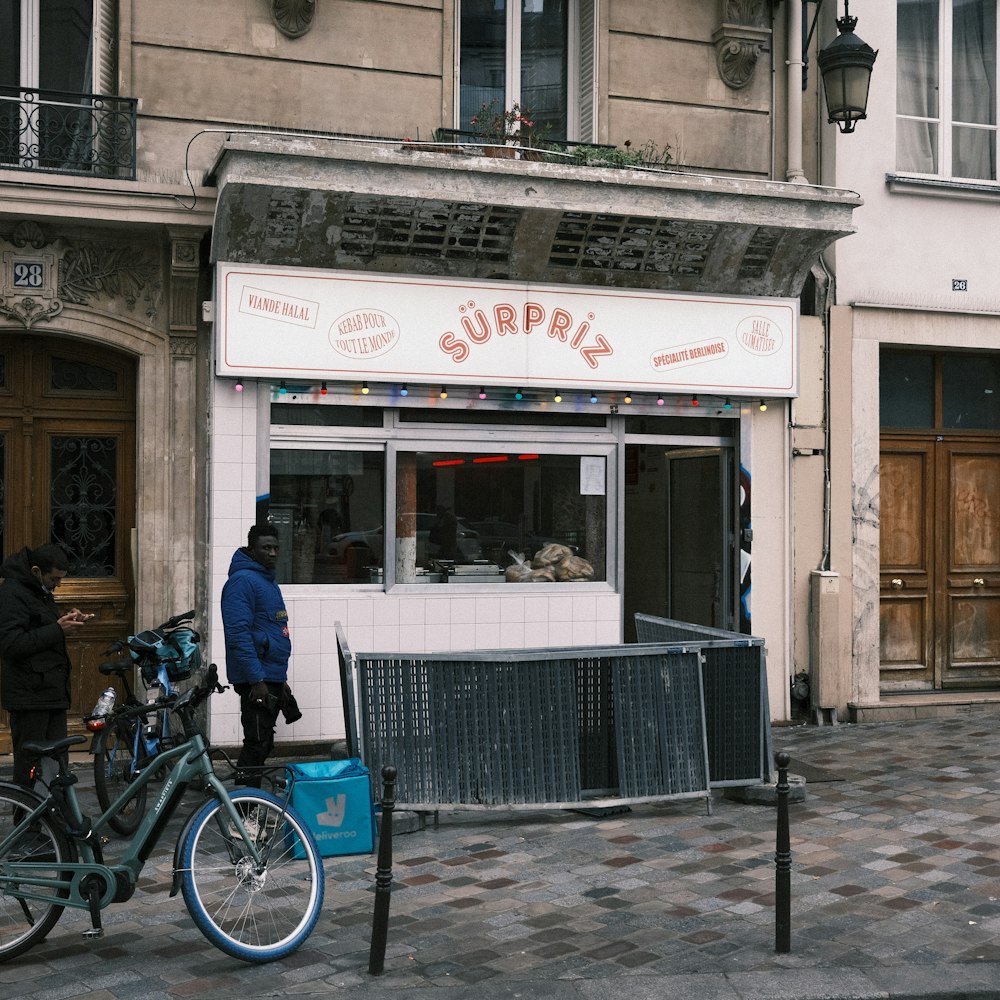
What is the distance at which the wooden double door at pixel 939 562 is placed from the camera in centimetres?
1201

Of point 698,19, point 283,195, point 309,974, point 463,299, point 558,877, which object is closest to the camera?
point 309,974

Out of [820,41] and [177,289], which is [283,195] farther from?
[820,41]

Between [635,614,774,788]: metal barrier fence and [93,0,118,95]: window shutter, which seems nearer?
[635,614,774,788]: metal barrier fence

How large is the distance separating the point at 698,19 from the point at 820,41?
1.24 meters

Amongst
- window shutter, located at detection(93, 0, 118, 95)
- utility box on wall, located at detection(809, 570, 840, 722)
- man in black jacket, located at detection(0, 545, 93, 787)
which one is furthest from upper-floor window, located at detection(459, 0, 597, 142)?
man in black jacket, located at detection(0, 545, 93, 787)

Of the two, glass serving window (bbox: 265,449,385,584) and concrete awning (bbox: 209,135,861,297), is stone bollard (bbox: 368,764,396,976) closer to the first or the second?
glass serving window (bbox: 265,449,385,584)

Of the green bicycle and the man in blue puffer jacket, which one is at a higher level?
the man in blue puffer jacket

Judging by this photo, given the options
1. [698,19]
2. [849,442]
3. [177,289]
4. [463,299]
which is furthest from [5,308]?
[849,442]

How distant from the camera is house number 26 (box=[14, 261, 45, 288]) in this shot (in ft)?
30.4

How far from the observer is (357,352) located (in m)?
9.72

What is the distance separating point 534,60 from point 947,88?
13.3 ft

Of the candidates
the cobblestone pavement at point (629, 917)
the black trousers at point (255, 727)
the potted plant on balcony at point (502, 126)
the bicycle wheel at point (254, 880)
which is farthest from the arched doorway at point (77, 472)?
the bicycle wheel at point (254, 880)

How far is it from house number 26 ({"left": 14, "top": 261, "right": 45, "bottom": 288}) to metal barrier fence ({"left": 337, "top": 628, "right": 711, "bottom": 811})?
12.8ft

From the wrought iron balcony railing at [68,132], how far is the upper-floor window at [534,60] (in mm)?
2796
